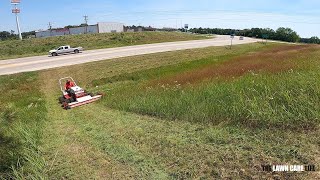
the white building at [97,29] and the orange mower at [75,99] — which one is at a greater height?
the white building at [97,29]

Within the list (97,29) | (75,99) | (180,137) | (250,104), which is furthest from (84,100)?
(97,29)

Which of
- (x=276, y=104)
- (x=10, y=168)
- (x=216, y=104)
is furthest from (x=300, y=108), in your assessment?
(x=10, y=168)

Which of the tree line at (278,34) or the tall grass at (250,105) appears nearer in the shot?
the tall grass at (250,105)

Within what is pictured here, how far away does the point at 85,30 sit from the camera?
11294 cm

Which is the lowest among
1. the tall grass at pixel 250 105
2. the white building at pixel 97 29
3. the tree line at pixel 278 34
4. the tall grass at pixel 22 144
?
the tree line at pixel 278 34

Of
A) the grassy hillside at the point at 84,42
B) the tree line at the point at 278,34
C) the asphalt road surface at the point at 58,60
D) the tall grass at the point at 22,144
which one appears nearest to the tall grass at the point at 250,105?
the tall grass at the point at 22,144

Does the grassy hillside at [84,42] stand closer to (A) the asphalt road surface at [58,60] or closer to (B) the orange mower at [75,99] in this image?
(A) the asphalt road surface at [58,60]

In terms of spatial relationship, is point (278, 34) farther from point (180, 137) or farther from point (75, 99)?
point (180, 137)

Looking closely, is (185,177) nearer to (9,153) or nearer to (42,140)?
(9,153)

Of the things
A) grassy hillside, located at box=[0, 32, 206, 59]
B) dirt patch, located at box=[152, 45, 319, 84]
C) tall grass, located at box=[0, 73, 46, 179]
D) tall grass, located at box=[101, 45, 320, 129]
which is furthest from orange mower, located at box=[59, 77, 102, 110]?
grassy hillside, located at box=[0, 32, 206, 59]

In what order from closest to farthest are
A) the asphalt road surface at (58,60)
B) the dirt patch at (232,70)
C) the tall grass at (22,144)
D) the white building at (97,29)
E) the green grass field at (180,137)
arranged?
the green grass field at (180,137)
the tall grass at (22,144)
the dirt patch at (232,70)
the asphalt road surface at (58,60)
the white building at (97,29)

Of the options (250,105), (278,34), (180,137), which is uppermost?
(250,105)

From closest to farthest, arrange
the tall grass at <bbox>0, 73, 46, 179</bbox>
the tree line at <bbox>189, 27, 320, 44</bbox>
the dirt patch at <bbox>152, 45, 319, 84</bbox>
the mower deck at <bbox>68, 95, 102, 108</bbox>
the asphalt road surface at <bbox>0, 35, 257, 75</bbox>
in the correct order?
the tall grass at <bbox>0, 73, 46, 179</bbox> → the mower deck at <bbox>68, 95, 102, 108</bbox> → the dirt patch at <bbox>152, 45, 319, 84</bbox> → the asphalt road surface at <bbox>0, 35, 257, 75</bbox> → the tree line at <bbox>189, 27, 320, 44</bbox>

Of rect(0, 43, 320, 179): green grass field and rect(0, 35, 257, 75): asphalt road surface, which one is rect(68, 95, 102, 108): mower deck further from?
rect(0, 35, 257, 75): asphalt road surface
